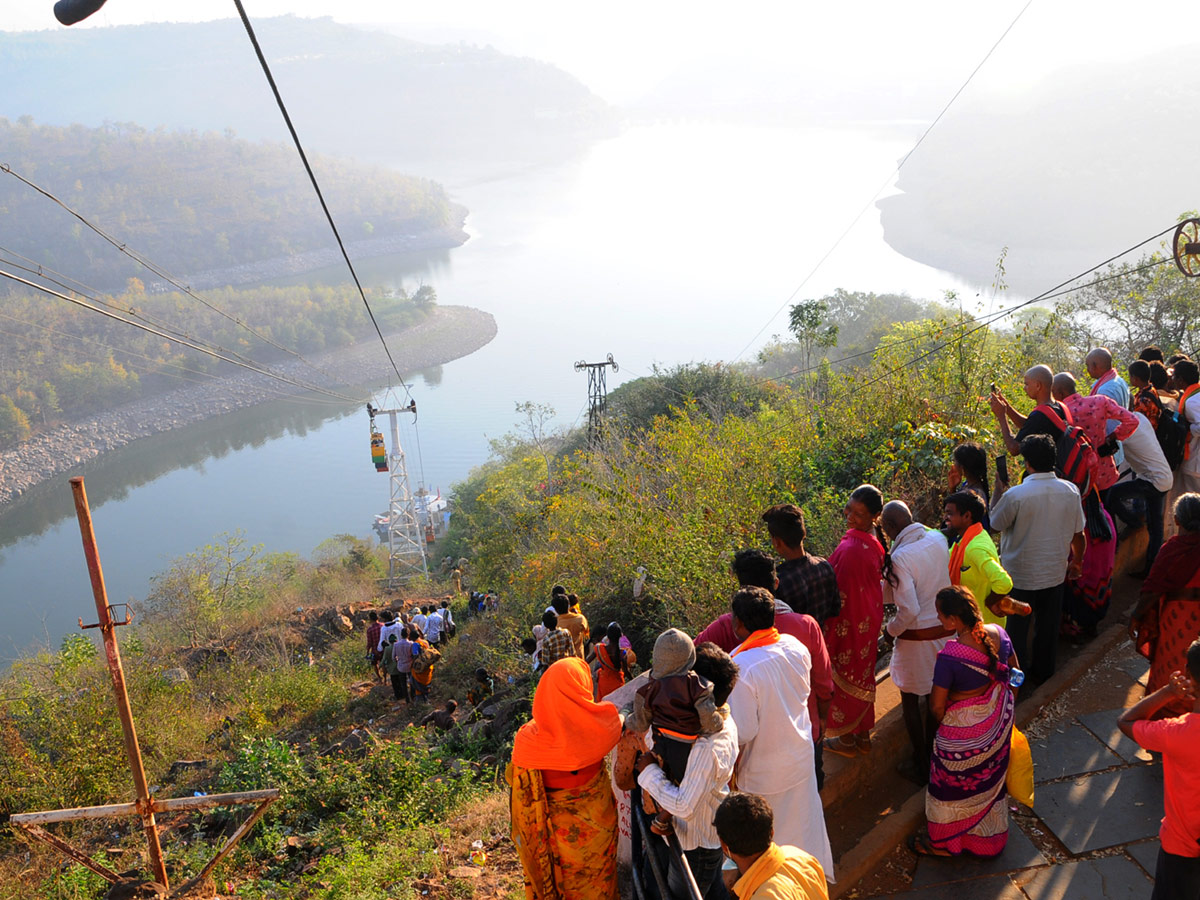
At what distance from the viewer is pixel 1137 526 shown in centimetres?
486

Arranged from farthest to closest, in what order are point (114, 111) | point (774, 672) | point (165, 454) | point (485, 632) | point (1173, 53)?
point (114, 111) < point (1173, 53) < point (165, 454) < point (485, 632) < point (774, 672)

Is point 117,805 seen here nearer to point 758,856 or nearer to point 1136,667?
point 758,856

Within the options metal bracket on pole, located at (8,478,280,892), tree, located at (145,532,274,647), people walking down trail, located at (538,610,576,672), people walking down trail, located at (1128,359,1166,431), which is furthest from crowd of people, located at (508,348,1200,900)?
tree, located at (145,532,274,647)

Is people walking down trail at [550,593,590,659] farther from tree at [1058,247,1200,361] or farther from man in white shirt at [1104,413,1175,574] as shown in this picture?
tree at [1058,247,1200,361]

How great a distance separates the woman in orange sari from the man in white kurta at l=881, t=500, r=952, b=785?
1.34 metres

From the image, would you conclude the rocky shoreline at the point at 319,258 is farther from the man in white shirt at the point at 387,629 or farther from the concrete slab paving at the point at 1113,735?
the concrete slab paving at the point at 1113,735

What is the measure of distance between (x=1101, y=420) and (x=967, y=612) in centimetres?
238

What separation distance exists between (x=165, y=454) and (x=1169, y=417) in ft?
254

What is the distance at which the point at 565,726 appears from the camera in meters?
2.72

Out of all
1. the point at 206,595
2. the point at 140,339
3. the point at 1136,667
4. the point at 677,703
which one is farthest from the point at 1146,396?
the point at 140,339

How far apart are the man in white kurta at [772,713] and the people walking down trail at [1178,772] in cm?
101

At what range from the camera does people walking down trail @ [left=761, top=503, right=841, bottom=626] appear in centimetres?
308

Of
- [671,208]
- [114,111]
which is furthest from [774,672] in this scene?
[114,111]

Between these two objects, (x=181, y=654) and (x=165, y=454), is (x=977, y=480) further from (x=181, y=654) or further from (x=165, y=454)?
(x=165, y=454)
